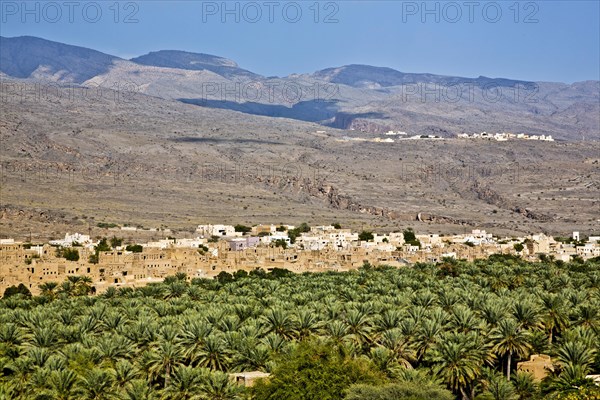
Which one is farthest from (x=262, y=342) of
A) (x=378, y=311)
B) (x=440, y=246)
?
(x=440, y=246)

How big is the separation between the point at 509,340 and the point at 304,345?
28.0ft

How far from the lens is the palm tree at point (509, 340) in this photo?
37.9 metres

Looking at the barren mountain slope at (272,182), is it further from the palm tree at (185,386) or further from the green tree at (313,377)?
the green tree at (313,377)

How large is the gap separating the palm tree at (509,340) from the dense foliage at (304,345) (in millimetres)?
50

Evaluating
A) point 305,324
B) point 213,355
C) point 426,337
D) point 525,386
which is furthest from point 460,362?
point 213,355

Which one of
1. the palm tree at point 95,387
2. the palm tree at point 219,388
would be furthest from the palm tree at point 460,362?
the palm tree at point 95,387

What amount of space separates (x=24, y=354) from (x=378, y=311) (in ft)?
48.1

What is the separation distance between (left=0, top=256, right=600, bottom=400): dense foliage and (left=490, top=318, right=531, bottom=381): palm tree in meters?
0.05

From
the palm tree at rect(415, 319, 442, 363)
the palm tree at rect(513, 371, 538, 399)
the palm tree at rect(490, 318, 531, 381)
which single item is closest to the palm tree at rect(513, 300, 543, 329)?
the palm tree at rect(490, 318, 531, 381)

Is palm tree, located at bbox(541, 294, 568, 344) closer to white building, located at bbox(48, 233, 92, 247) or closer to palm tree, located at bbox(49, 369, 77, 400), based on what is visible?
palm tree, located at bbox(49, 369, 77, 400)

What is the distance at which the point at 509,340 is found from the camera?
125ft

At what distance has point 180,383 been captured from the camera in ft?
103

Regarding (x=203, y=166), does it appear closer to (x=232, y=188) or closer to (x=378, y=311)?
(x=232, y=188)

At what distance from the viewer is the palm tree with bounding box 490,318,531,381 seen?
37938mm
